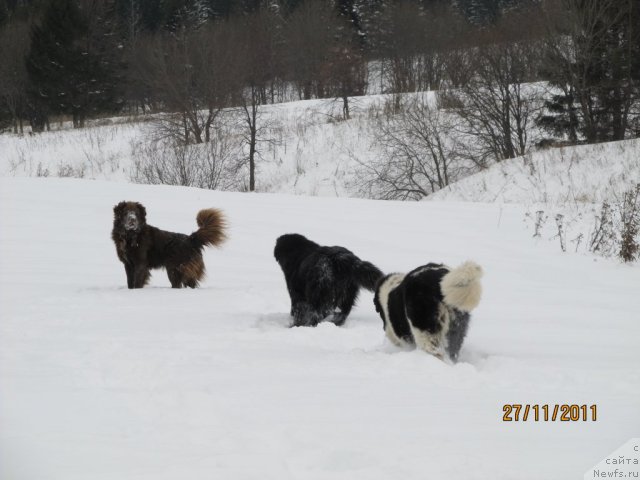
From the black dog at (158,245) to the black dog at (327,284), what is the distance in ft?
7.57

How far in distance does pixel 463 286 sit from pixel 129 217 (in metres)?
4.85

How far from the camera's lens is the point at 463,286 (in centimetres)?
372

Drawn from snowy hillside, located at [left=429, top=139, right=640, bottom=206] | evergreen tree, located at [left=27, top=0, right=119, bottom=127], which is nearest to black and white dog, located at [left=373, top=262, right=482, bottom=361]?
snowy hillside, located at [left=429, top=139, right=640, bottom=206]

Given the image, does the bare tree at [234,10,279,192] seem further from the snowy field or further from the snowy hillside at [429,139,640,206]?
the snowy field

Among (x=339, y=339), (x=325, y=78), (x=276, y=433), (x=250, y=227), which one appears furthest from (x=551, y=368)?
(x=325, y=78)

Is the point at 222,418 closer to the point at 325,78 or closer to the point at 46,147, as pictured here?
the point at 46,147

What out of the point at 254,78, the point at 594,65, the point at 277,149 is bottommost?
the point at 277,149

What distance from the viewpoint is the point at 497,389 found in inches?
131

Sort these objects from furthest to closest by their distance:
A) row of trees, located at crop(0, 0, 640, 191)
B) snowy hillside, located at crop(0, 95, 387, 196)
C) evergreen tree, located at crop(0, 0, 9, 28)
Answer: evergreen tree, located at crop(0, 0, 9, 28) → snowy hillside, located at crop(0, 95, 387, 196) → row of trees, located at crop(0, 0, 640, 191)

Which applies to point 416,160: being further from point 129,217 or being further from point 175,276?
point 129,217

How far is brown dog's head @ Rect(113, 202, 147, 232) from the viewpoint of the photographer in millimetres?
7109

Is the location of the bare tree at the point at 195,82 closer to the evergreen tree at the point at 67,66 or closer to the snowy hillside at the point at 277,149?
the snowy hillside at the point at 277,149

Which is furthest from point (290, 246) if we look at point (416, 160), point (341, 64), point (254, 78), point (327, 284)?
point (341, 64)
